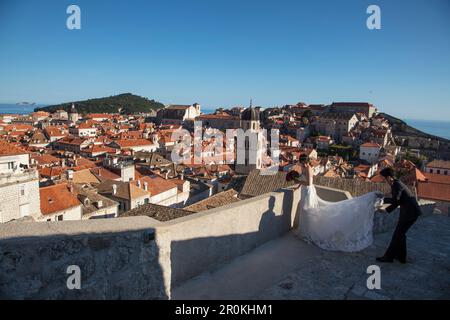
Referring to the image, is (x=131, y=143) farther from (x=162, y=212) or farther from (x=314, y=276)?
(x=314, y=276)

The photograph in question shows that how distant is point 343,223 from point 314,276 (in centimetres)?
139

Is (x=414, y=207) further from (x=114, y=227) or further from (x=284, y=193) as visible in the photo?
(x=114, y=227)

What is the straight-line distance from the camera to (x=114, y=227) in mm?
3463

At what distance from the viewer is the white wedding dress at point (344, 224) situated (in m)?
5.88

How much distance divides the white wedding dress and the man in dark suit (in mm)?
423

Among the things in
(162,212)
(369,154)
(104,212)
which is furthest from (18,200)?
(369,154)

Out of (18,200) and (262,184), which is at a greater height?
(262,184)

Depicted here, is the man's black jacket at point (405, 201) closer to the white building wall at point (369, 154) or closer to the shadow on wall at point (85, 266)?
the shadow on wall at point (85, 266)

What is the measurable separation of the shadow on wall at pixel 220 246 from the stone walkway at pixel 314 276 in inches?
4.5

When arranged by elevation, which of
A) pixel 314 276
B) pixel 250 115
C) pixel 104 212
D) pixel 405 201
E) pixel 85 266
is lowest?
pixel 104 212

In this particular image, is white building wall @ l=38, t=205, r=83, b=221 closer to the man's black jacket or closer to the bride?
the bride

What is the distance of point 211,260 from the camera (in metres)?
4.91

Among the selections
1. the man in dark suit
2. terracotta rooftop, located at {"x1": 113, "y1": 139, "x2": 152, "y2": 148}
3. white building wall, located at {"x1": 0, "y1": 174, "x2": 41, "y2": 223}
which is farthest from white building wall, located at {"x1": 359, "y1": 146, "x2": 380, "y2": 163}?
the man in dark suit

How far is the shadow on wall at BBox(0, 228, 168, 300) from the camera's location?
2912mm
